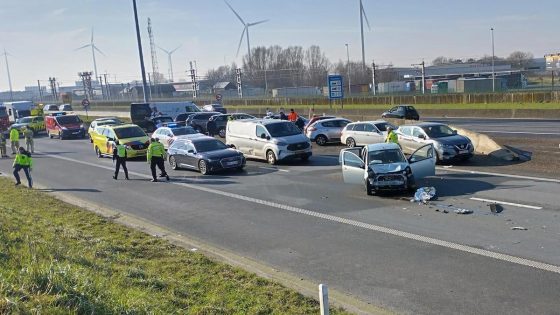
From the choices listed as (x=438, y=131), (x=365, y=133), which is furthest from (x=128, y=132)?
(x=438, y=131)

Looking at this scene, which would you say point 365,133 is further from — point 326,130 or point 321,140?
point 321,140

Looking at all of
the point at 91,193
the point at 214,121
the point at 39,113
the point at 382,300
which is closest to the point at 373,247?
the point at 382,300

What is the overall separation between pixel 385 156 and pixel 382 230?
4578 millimetres

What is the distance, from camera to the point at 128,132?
28.0m

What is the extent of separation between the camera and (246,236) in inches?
474

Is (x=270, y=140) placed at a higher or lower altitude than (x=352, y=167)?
higher

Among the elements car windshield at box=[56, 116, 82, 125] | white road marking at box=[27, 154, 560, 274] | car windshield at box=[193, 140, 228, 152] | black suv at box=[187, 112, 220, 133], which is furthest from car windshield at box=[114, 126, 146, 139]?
car windshield at box=[56, 116, 82, 125]

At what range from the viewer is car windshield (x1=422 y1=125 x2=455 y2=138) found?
70.1 feet

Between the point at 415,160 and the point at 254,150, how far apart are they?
9.54m

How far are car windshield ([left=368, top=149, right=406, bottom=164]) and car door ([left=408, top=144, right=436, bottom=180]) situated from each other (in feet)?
1.34

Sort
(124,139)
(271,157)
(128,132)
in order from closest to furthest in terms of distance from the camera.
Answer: (271,157)
(124,139)
(128,132)

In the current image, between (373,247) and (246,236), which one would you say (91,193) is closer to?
(246,236)

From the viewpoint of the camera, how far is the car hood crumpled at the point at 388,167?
15328 millimetres

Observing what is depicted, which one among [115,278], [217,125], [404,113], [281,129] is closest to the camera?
[115,278]
